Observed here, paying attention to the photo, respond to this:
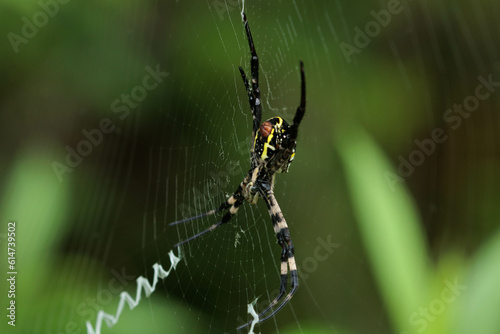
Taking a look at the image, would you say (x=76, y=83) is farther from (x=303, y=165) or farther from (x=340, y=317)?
(x=340, y=317)

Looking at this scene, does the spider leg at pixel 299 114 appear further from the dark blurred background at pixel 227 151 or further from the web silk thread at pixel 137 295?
the web silk thread at pixel 137 295

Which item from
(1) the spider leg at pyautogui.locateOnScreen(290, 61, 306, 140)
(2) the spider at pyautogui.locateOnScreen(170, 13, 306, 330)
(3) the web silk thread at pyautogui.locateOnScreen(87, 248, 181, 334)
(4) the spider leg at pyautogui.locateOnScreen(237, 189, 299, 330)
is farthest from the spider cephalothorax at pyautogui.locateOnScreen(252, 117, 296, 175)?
(3) the web silk thread at pyautogui.locateOnScreen(87, 248, 181, 334)

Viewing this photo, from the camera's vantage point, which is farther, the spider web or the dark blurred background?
the spider web

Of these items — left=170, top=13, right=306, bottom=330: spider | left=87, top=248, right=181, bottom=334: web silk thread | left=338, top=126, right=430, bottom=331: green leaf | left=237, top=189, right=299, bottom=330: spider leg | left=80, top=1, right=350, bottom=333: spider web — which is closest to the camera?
left=338, top=126, right=430, bottom=331: green leaf

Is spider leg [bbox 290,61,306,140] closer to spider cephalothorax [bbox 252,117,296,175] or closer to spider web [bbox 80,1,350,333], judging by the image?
spider cephalothorax [bbox 252,117,296,175]

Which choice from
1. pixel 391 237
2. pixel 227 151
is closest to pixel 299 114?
pixel 391 237

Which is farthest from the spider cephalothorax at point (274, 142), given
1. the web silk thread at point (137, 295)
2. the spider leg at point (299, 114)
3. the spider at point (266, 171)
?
the web silk thread at point (137, 295)
